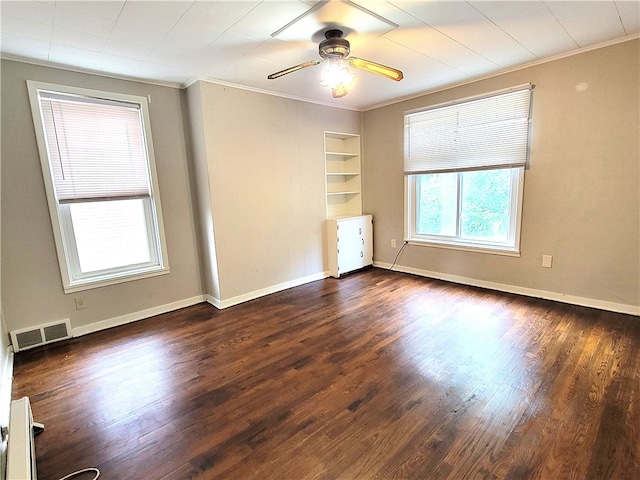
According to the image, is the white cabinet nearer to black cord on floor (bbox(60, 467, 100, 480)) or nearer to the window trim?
the window trim

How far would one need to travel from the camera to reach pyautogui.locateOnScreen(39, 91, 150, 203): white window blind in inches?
109

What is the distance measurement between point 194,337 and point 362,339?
5.02 ft

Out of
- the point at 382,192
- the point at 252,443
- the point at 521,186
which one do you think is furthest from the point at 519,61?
the point at 252,443

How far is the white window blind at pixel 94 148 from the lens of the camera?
2781mm

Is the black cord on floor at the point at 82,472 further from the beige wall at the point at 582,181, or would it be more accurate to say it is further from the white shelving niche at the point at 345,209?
the beige wall at the point at 582,181

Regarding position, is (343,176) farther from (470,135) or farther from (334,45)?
(334,45)

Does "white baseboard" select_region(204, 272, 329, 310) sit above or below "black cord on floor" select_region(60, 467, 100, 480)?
above

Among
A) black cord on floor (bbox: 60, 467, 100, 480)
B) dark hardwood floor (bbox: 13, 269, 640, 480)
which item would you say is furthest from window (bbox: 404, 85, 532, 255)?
Answer: black cord on floor (bbox: 60, 467, 100, 480)

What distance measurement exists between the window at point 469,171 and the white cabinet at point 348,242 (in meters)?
0.66

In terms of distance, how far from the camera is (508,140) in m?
3.40

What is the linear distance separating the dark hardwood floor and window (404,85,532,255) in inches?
42.6

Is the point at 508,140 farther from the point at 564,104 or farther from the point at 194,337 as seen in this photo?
the point at 194,337

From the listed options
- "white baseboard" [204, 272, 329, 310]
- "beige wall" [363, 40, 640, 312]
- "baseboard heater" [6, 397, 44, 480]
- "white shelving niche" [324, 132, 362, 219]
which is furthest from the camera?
"white shelving niche" [324, 132, 362, 219]

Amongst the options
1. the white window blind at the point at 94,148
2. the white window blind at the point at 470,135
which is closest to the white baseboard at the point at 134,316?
the white window blind at the point at 94,148
